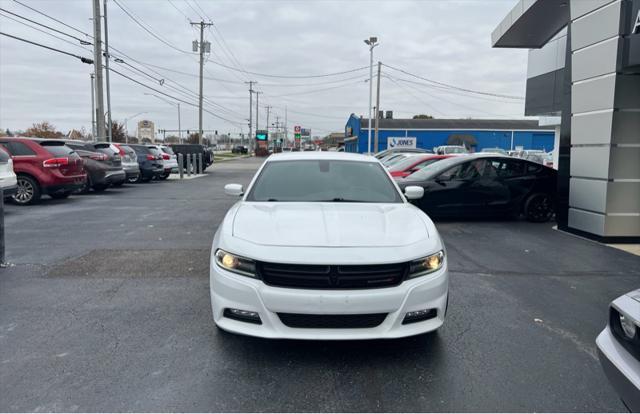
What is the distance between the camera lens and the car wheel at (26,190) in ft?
36.8

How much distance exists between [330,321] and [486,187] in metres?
7.42

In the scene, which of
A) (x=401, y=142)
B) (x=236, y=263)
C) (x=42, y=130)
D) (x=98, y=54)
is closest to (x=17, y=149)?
(x=236, y=263)

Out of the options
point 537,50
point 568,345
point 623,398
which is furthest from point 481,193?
point 537,50

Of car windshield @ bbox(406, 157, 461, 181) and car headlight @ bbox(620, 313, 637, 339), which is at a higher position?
car windshield @ bbox(406, 157, 461, 181)

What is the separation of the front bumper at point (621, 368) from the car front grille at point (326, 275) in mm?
1283

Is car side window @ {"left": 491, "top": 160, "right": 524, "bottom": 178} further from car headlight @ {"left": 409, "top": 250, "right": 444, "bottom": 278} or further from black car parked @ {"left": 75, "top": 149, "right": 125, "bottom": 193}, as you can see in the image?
black car parked @ {"left": 75, "top": 149, "right": 125, "bottom": 193}

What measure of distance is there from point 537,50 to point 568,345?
16127 mm

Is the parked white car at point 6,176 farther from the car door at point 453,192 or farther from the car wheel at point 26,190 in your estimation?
the car door at point 453,192

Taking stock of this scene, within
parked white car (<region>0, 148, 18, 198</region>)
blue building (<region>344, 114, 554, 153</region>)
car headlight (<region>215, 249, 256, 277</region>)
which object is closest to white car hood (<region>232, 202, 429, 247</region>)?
car headlight (<region>215, 249, 256, 277</region>)

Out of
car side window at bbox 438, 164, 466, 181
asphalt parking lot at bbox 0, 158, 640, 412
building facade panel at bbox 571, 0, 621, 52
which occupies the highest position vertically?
building facade panel at bbox 571, 0, 621, 52

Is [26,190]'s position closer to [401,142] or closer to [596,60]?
[596,60]

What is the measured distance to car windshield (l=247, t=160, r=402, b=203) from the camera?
453 cm

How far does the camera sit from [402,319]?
10.3ft

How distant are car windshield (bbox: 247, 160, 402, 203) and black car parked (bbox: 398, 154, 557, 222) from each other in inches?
177
